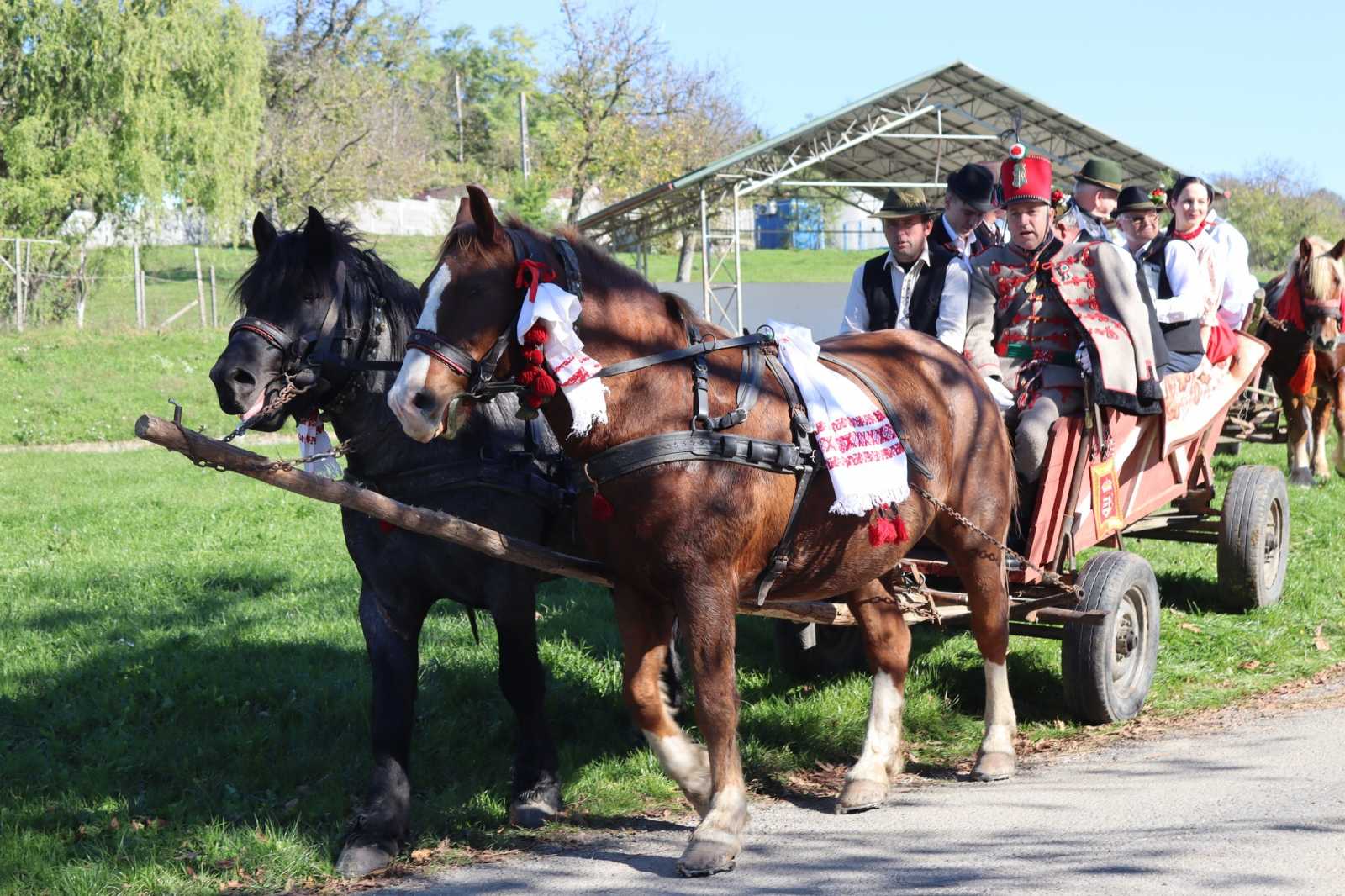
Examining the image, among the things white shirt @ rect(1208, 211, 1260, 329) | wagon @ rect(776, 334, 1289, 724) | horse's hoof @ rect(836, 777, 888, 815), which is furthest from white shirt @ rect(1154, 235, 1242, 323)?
horse's hoof @ rect(836, 777, 888, 815)

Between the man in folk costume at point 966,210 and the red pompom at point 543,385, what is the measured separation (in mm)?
3763

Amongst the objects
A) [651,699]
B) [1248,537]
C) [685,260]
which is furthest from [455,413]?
[685,260]

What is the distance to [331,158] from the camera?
36719 millimetres

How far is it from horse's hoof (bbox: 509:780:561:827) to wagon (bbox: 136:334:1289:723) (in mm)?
981

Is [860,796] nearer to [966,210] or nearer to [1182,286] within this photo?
[966,210]

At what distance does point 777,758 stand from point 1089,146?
815 inches

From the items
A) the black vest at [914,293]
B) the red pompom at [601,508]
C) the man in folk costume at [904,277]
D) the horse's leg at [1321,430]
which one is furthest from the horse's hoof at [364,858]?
the horse's leg at [1321,430]

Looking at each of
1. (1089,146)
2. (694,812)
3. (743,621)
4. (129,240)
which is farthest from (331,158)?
(694,812)

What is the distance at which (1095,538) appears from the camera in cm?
651

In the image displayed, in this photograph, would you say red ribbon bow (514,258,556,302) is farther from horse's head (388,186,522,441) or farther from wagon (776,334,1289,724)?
wagon (776,334,1289,724)

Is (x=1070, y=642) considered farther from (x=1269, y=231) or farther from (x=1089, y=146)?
(x=1269, y=231)

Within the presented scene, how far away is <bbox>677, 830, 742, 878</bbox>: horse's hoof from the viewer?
4.29 m

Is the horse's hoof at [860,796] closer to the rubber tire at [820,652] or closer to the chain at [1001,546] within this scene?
the chain at [1001,546]

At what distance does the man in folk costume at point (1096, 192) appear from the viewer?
7668 mm
